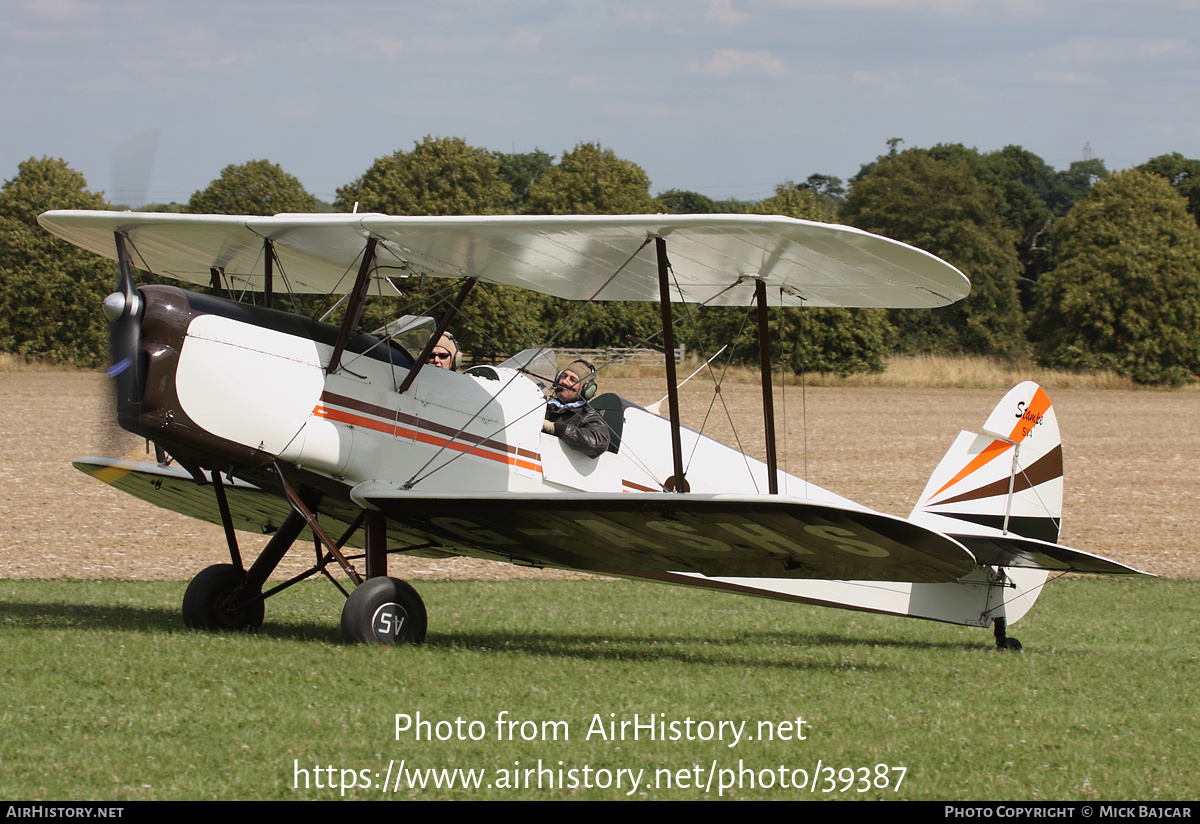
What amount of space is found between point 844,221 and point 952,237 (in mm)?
6459

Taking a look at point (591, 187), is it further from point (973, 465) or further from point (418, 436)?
point (418, 436)

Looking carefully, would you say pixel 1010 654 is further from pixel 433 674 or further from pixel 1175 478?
pixel 1175 478

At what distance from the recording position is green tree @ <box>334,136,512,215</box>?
120ft

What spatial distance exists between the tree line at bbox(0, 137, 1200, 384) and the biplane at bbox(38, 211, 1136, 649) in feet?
56.7

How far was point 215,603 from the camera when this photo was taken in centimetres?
738

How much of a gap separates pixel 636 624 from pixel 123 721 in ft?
18.0

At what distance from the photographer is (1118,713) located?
5.84m

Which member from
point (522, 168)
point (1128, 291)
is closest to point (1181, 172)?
point (1128, 291)

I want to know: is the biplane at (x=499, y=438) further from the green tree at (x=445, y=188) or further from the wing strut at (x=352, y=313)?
the green tree at (x=445, y=188)

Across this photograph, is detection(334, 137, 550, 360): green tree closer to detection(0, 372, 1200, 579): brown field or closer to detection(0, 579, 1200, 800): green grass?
detection(0, 372, 1200, 579): brown field

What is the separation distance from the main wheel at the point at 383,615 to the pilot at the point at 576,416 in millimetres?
1548

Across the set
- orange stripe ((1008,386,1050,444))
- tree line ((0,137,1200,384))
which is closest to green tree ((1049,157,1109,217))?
tree line ((0,137,1200,384))

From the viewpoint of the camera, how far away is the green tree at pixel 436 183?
36.7m
